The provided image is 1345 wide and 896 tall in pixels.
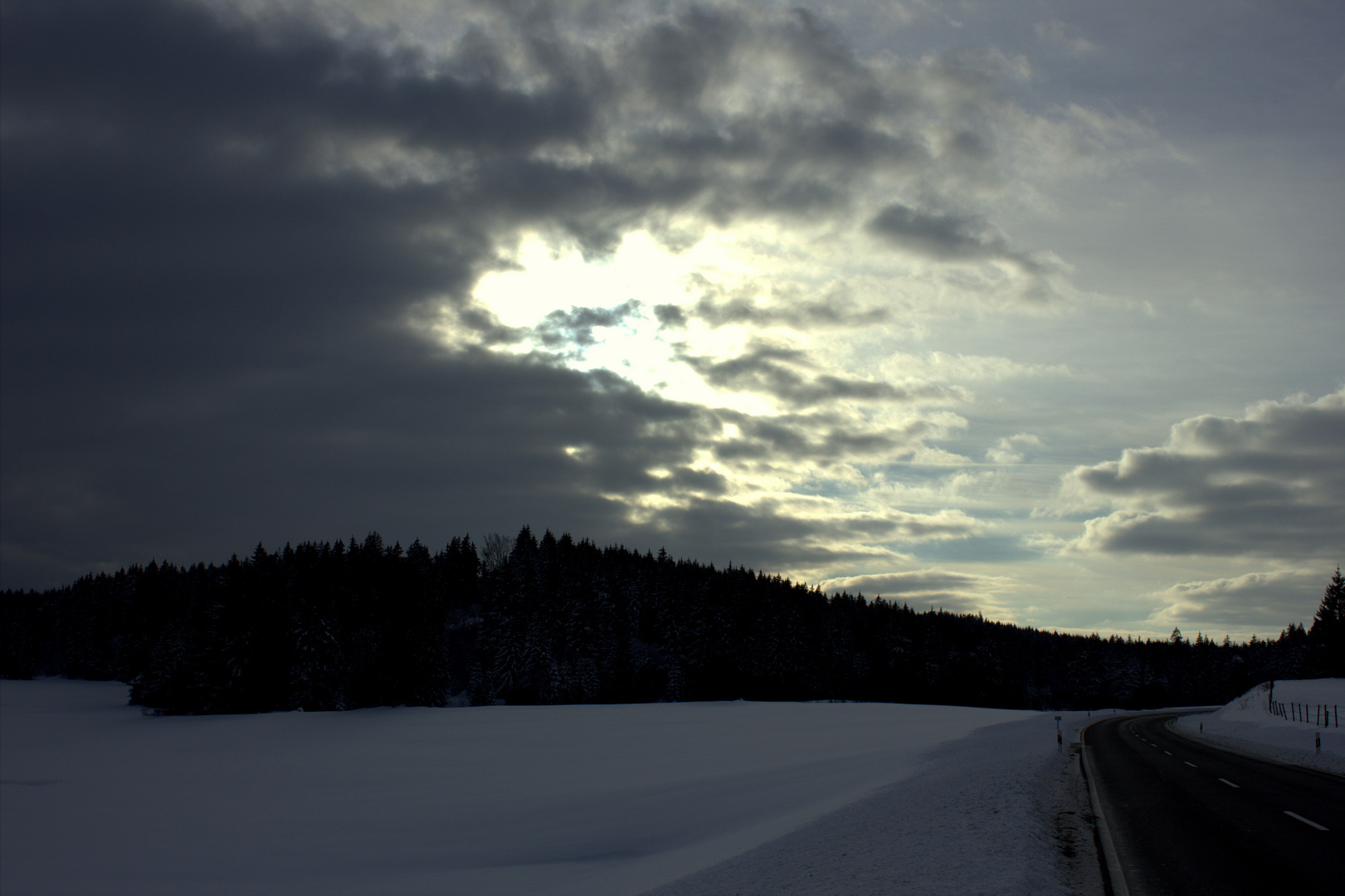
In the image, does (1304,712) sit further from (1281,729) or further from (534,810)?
(534,810)

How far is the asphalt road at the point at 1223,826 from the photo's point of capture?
12.9 metres

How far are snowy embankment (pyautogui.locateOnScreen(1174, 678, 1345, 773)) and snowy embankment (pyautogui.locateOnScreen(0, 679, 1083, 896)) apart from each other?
34.9ft

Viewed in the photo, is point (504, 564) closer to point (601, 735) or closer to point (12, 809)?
point (601, 735)

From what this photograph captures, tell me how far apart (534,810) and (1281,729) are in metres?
50.8

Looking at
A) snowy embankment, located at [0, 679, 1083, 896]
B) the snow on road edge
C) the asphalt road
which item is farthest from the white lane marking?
snowy embankment, located at [0, 679, 1083, 896]

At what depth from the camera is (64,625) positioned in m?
189

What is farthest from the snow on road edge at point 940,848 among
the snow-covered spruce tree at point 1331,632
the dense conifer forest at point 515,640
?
the snow-covered spruce tree at point 1331,632

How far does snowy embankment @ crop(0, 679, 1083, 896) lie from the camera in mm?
17219

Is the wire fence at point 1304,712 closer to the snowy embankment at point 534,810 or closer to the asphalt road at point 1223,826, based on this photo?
the snowy embankment at point 534,810

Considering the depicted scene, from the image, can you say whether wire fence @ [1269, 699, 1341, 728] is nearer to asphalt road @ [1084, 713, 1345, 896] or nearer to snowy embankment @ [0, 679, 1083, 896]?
snowy embankment @ [0, 679, 1083, 896]

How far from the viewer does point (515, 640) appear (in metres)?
111

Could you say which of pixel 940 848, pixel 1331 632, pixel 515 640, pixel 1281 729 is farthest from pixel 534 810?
pixel 1331 632

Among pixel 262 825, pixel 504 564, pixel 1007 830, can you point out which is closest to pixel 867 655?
pixel 504 564

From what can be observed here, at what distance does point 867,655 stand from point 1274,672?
13012 cm
